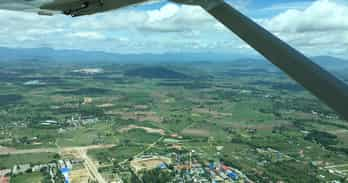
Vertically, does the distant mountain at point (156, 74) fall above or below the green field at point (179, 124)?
above

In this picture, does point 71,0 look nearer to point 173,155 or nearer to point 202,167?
point 202,167

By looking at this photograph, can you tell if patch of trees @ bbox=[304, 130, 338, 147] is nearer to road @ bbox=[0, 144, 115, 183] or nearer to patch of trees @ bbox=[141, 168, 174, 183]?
patch of trees @ bbox=[141, 168, 174, 183]

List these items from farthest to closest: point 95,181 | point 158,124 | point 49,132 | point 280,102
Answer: point 280,102
point 158,124
point 49,132
point 95,181

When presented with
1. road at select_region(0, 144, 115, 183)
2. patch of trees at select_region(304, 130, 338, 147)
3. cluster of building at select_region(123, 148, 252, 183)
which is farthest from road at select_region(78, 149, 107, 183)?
patch of trees at select_region(304, 130, 338, 147)

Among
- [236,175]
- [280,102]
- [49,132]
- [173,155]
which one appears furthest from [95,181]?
[280,102]

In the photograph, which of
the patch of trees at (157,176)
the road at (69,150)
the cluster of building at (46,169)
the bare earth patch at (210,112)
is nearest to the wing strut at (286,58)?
the patch of trees at (157,176)

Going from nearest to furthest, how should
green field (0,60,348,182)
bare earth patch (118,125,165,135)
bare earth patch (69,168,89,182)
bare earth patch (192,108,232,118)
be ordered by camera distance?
bare earth patch (69,168,89,182), green field (0,60,348,182), bare earth patch (118,125,165,135), bare earth patch (192,108,232,118)

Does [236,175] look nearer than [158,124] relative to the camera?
Yes

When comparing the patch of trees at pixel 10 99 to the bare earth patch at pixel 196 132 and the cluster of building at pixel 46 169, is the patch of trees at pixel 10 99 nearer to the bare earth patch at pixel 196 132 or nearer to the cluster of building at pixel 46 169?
the cluster of building at pixel 46 169
